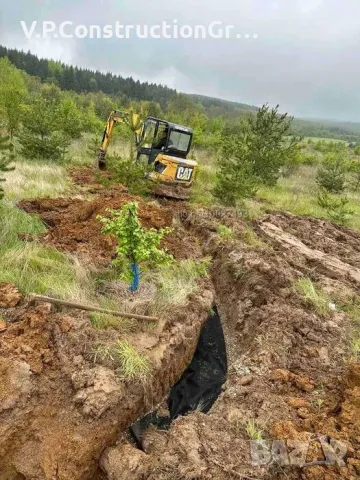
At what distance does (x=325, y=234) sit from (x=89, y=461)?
7.54 m

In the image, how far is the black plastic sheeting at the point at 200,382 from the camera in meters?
4.23

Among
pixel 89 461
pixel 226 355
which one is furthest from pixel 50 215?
pixel 89 461

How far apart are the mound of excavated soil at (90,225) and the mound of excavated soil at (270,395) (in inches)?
44.5

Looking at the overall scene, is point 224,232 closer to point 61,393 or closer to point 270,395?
point 270,395

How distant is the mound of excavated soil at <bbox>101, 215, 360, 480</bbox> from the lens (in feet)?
10.7

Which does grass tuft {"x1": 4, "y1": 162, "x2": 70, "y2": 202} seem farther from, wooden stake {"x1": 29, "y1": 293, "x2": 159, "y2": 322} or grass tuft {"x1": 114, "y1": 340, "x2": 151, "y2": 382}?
grass tuft {"x1": 114, "y1": 340, "x2": 151, "y2": 382}

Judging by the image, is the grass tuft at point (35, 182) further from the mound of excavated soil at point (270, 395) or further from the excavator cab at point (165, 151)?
the mound of excavated soil at point (270, 395)

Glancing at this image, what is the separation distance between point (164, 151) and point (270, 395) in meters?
7.96

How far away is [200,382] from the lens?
4.92 metres

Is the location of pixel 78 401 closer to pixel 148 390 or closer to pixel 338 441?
pixel 148 390

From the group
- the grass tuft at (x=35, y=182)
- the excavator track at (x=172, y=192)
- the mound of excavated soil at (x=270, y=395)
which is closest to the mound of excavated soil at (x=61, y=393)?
the mound of excavated soil at (x=270, y=395)

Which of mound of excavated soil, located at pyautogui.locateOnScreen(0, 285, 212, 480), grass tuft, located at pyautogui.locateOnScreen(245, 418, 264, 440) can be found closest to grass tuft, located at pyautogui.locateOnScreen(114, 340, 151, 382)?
mound of excavated soil, located at pyautogui.locateOnScreen(0, 285, 212, 480)

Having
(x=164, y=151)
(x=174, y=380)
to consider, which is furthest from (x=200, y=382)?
(x=164, y=151)

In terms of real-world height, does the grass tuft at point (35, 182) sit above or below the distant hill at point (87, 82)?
below
